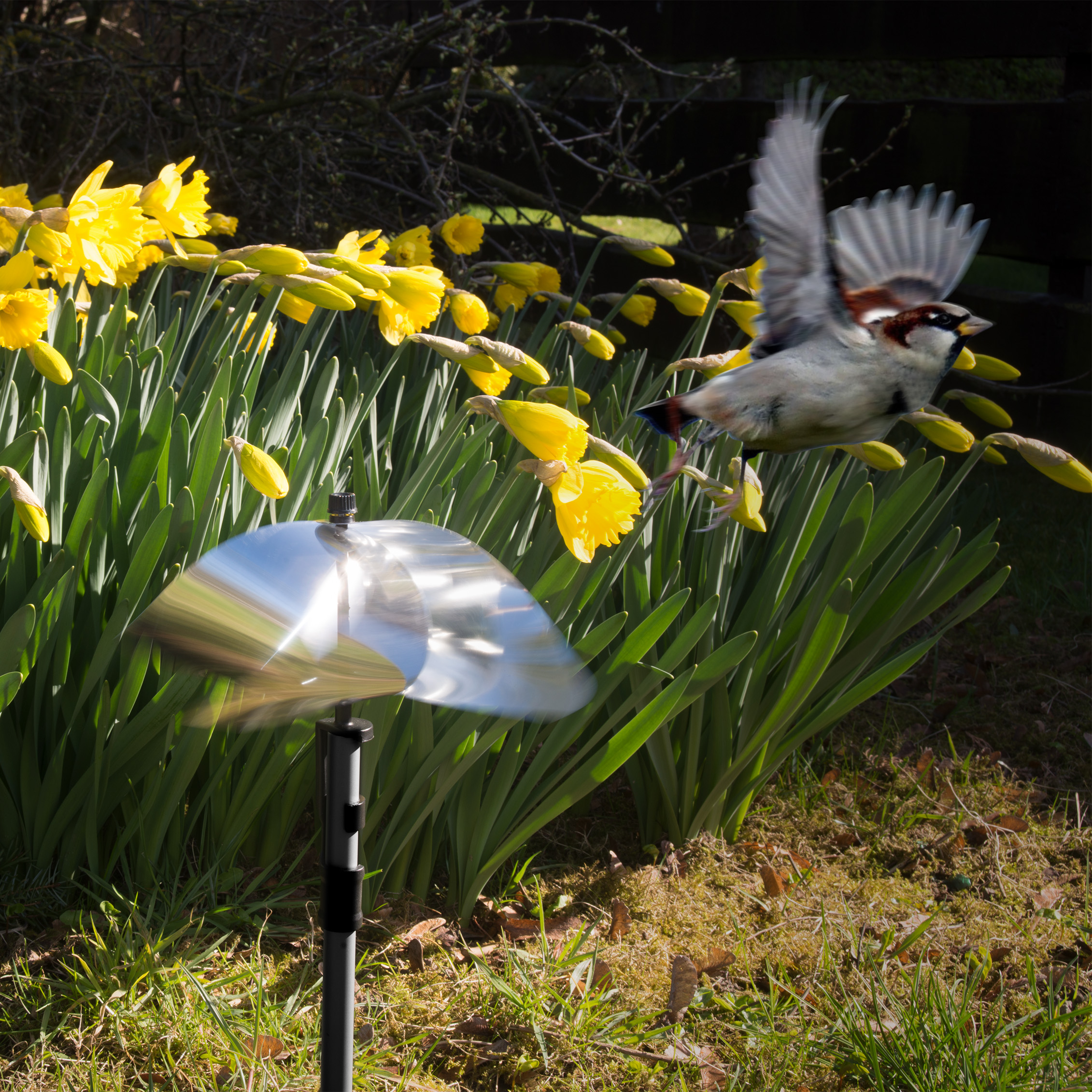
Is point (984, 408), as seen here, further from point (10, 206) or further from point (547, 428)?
point (10, 206)

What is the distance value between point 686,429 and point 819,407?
5.7 inches

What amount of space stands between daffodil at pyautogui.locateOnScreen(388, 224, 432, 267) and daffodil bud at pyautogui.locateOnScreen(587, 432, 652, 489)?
1.09 meters

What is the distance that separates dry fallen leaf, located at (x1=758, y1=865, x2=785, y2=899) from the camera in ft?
6.05

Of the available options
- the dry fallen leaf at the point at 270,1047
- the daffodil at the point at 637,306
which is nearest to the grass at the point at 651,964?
the dry fallen leaf at the point at 270,1047

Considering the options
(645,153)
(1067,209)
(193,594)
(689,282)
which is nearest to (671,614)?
(193,594)

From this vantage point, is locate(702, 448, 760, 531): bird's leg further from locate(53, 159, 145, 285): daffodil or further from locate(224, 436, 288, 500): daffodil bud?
locate(53, 159, 145, 285): daffodil

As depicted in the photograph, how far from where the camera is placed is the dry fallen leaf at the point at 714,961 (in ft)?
5.42

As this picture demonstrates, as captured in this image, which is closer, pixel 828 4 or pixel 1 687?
pixel 1 687

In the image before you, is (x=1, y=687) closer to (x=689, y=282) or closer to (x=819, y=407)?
(x=819, y=407)

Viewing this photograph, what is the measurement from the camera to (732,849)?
6.41 feet

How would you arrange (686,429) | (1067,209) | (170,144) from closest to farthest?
(686,429)
(1067,209)
(170,144)

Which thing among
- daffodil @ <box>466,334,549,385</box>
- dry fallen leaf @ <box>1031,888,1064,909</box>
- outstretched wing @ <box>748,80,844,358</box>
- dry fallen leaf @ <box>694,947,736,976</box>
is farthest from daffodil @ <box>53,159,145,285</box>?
dry fallen leaf @ <box>1031,888,1064,909</box>

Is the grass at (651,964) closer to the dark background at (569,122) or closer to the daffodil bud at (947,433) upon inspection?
the daffodil bud at (947,433)

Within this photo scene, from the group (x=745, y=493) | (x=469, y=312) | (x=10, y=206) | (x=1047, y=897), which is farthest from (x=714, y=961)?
(x=10, y=206)
